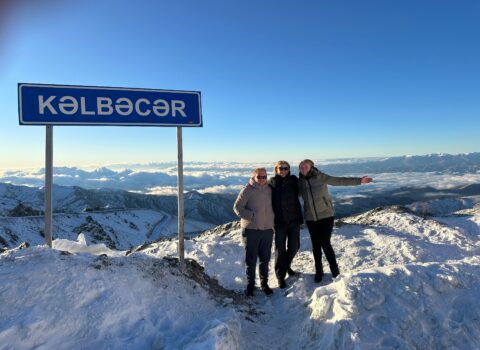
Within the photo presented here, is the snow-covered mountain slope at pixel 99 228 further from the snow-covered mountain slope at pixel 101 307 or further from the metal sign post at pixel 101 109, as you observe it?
the snow-covered mountain slope at pixel 101 307

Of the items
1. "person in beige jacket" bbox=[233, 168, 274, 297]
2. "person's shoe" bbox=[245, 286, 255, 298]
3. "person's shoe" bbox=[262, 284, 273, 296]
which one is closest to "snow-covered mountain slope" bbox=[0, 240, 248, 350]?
"person's shoe" bbox=[245, 286, 255, 298]

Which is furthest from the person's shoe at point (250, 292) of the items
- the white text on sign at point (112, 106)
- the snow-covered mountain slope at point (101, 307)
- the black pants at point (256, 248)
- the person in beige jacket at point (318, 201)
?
the white text on sign at point (112, 106)

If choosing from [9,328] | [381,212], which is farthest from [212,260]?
[381,212]

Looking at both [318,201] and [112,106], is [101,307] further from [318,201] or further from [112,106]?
[318,201]

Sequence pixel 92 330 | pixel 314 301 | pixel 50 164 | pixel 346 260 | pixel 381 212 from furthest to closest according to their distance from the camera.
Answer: pixel 381 212, pixel 346 260, pixel 50 164, pixel 314 301, pixel 92 330

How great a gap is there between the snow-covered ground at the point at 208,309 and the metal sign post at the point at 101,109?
3.64 feet

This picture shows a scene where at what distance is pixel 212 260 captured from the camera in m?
11.1

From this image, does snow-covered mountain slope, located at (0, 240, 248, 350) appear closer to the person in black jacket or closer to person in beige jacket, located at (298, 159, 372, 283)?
the person in black jacket

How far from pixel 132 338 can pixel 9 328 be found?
1.46m

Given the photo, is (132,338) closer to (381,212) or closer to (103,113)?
(103,113)

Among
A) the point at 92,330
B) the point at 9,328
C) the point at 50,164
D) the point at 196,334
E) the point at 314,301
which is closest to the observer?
the point at 9,328

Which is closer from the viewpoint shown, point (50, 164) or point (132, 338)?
point (132, 338)

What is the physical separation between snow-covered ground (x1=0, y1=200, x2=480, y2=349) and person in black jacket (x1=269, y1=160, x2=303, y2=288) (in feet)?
2.96

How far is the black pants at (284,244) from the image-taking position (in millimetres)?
7789
